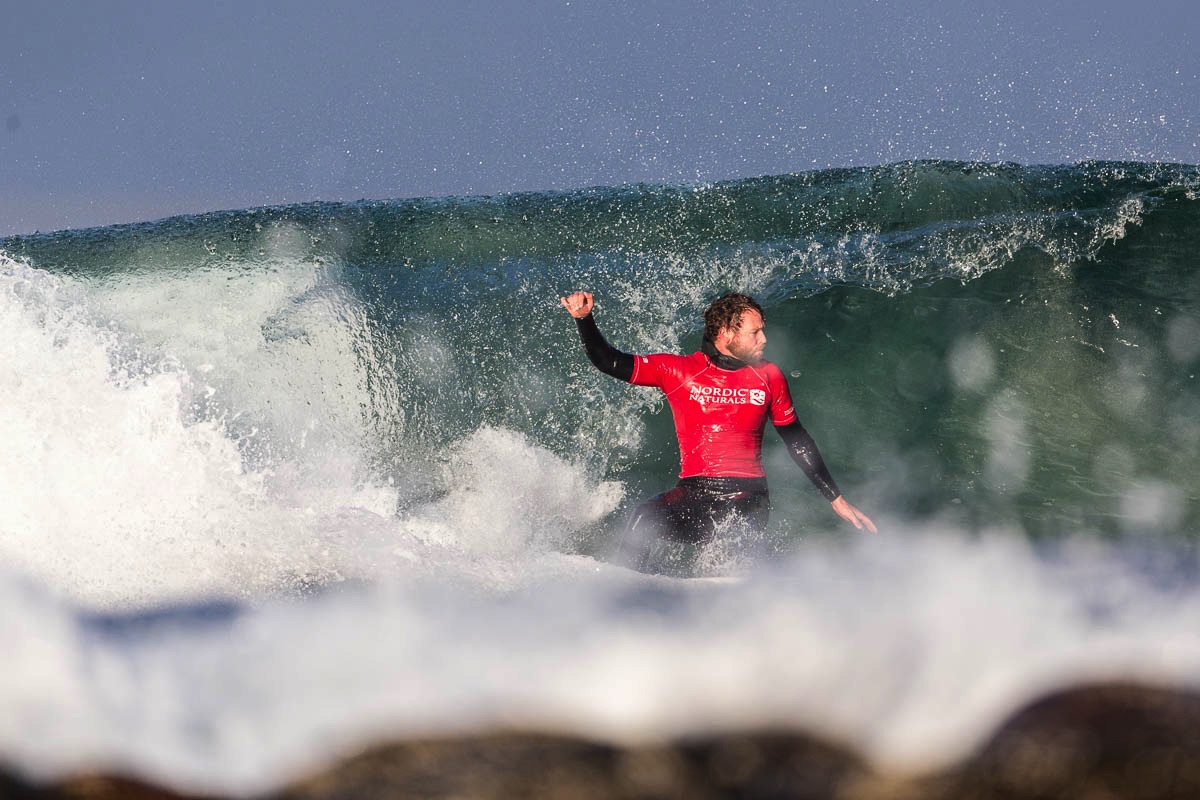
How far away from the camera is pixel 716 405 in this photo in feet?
13.2

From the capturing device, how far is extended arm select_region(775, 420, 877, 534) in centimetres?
403

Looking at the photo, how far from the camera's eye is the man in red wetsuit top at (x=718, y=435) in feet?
13.1

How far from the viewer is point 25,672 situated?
5.44 ft

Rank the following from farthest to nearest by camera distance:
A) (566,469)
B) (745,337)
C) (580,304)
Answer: (566,469) → (745,337) → (580,304)

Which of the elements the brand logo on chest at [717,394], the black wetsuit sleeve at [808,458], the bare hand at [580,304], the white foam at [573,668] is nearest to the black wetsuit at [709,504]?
the black wetsuit sleeve at [808,458]

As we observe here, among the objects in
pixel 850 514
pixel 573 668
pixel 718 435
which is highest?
pixel 718 435

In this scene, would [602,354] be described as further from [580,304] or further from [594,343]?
[580,304]

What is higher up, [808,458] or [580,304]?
[580,304]

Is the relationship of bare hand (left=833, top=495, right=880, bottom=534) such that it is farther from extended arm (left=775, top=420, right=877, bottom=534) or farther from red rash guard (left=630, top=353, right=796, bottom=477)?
red rash guard (left=630, top=353, right=796, bottom=477)

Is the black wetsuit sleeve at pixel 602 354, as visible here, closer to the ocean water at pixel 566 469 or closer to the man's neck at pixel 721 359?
the man's neck at pixel 721 359

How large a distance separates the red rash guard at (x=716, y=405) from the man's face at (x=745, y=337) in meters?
0.10

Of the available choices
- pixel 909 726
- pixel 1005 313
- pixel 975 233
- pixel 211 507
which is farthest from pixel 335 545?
pixel 975 233

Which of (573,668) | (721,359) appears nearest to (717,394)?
(721,359)

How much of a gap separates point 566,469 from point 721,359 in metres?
2.32
